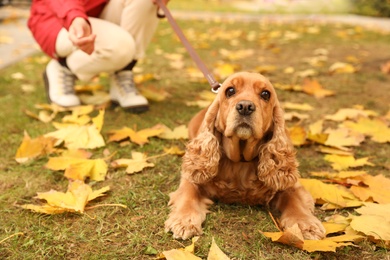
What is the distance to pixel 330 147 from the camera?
2744 millimetres

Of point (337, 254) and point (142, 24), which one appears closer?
point (337, 254)

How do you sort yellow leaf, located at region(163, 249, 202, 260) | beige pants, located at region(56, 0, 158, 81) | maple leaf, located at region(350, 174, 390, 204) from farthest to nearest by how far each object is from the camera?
beige pants, located at region(56, 0, 158, 81) → maple leaf, located at region(350, 174, 390, 204) → yellow leaf, located at region(163, 249, 202, 260)

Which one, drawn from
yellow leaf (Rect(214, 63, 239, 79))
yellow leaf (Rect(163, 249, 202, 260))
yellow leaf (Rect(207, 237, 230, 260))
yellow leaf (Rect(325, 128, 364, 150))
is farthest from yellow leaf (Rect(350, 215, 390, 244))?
yellow leaf (Rect(214, 63, 239, 79))

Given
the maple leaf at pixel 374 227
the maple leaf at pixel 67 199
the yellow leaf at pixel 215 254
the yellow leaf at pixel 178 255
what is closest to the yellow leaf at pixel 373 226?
the maple leaf at pixel 374 227

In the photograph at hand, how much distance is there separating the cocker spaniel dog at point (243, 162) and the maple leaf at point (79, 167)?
1.60ft

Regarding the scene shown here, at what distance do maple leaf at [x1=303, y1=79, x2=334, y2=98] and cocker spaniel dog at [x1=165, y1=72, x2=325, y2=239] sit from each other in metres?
2.04

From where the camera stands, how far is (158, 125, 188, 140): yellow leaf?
2.87 metres

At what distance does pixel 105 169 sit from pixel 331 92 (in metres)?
2.36

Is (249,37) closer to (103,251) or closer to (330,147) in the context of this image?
(330,147)

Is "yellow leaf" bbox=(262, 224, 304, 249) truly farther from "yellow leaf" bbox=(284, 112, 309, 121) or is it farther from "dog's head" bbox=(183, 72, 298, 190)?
"yellow leaf" bbox=(284, 112, 309, 121)

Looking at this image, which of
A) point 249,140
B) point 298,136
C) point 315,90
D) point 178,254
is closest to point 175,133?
point 298,136

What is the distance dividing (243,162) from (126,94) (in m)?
1.61

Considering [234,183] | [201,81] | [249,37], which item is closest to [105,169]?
[234,183]

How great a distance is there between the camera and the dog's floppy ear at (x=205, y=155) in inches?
77.1
